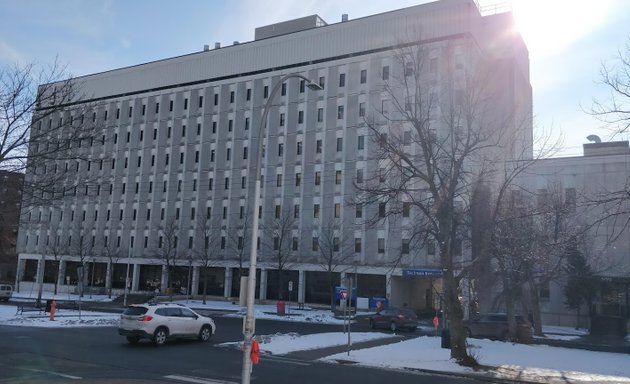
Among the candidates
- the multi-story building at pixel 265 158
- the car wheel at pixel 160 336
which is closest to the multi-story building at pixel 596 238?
the multi-story building at pixel 265 158

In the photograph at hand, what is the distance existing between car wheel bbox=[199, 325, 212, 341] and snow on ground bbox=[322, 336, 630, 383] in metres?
6.59

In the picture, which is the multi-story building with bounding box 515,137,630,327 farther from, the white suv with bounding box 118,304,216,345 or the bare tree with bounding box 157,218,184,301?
the bare tree with bounding box 157,218,184,301

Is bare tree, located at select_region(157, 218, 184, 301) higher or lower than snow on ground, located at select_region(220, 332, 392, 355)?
higher

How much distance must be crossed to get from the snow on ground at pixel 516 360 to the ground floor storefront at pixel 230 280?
24442 mm

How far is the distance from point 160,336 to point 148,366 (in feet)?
18.5

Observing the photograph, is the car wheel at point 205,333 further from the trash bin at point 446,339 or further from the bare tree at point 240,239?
the bare tree at point 240,239

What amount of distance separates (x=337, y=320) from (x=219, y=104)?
38.4m

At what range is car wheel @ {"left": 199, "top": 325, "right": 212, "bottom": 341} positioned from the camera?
23.7 meters

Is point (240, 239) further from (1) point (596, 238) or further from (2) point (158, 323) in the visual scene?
(2) point (158, 323)

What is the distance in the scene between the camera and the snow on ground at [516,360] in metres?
17.5

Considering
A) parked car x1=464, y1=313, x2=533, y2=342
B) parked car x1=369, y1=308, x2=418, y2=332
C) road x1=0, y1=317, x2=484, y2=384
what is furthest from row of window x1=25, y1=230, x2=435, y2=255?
road x1=0, y1=317, x2=484, y2=384

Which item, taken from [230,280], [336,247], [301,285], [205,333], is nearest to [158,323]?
[205,333]

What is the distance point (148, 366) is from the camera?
53.1ft

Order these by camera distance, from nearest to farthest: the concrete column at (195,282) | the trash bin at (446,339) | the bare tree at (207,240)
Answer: the trash bin at (446,339) → the bare tree at (207,240) → the concrete column at (195,282)
